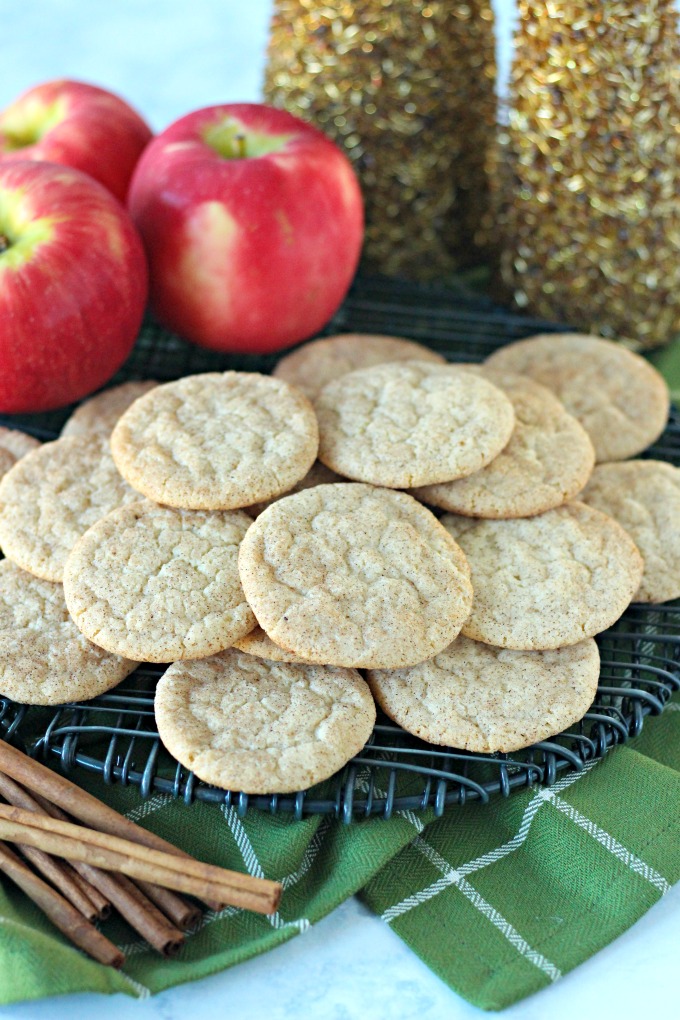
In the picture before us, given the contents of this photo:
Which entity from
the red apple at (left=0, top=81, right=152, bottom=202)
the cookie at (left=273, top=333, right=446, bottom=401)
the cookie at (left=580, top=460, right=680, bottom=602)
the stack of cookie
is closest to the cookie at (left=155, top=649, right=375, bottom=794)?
the stack of cookie

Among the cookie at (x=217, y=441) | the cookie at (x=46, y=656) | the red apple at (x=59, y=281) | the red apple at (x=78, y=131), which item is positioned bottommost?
the cookie at (x=46, y=656)

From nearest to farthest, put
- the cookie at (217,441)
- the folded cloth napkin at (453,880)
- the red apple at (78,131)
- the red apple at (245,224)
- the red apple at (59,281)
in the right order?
the folded cloth napkin at (453,880)
the cookie at (217,441)
the red apple at (59,281)
the red apple at (245,224)
the red apple at (78,131)

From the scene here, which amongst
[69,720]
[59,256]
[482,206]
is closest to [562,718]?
[69,720]

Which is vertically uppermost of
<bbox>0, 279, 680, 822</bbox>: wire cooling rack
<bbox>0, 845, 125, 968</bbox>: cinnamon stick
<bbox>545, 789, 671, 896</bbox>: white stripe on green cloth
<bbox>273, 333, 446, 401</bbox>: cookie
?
<bbox>273, 333, 446, 401</bbox>: cookie

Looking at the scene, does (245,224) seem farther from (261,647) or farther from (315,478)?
(261,647)

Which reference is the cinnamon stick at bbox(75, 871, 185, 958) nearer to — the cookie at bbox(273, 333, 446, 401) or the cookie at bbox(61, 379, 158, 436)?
the cookie at bbox(61, 379, 158, 436)

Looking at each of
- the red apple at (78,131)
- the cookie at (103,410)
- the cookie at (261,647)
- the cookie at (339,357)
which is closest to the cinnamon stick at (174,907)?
the cookie at (261,647)

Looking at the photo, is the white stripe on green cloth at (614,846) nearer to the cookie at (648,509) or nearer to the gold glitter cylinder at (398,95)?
the cookie at (648,509)

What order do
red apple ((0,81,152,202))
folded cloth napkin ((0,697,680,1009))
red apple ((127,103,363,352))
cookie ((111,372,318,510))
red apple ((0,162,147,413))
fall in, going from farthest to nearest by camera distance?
1. red apple ((0,81,152,202))
2. red apple ((127,103,363,352))
3. red apple ((0,162,147,413))
4. cookie ((111,372,318,510))
5. folded cloth napkin ((0,697,680,1009))
